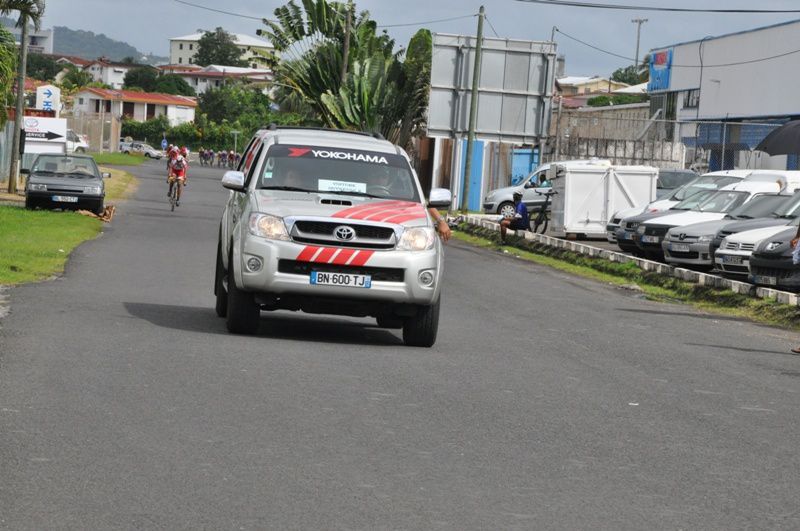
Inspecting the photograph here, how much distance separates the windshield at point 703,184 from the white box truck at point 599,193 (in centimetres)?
226

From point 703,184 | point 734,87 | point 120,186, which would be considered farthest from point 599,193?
point 734,87

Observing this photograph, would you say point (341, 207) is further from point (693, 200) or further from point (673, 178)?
point (673, 178)

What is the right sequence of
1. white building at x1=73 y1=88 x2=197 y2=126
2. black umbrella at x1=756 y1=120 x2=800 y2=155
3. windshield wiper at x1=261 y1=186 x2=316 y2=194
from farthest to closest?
white building at x1=73 y1=88 x2=197 y2=126 < black umbrella at x1=756 y1=120 x2=800 y2=155 < windshield wiper at x1=261 y1=186 x2=316 y2=194

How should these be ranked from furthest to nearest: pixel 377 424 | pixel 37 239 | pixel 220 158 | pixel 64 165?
pixel 220 158 → pixel 64 165 → pixel 37 239 → pixel 377 424

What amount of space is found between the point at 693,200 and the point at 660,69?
4512cm

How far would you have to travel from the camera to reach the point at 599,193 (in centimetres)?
3269

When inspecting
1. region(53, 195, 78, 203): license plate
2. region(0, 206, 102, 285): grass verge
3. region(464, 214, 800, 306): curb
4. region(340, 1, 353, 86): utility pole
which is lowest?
region(0, 206, 102, 285): grass verge

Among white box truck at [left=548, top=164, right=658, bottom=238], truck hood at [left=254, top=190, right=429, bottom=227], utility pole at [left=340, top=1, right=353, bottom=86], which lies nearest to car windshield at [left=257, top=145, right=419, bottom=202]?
truck hood at [left=254, top=190, right=429, bottom=227]

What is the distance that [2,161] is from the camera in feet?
159

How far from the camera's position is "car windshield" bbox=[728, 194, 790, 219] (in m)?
25.0

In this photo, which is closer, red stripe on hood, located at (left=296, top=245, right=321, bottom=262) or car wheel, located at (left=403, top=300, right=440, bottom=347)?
red stripe on hood, located at (left=296, top=245, right=321, bottom=262)

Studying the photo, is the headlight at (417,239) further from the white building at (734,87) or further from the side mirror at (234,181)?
the white building at (734,87)

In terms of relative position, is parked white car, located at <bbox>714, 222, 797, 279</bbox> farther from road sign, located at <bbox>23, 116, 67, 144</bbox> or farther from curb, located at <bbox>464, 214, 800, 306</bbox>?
road sign, located at <bbox>23, 116, 67, 144</bbox>

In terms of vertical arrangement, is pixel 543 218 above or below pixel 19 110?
below
